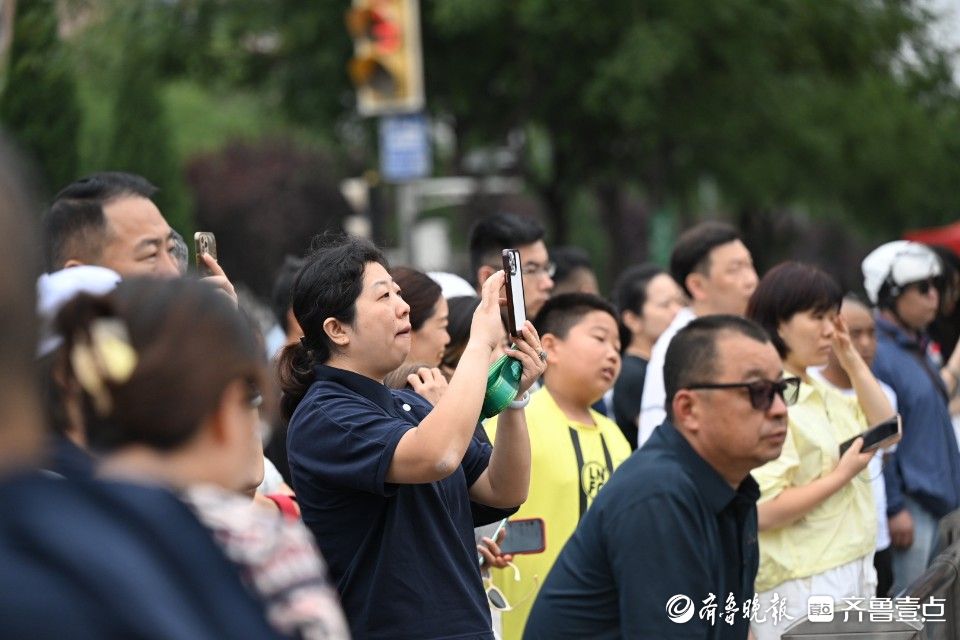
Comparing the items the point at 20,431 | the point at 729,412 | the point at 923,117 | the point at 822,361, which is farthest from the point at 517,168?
the point at 20,431

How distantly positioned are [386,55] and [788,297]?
6.65 meters

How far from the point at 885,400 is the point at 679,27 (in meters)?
12.4

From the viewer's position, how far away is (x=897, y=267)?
796 centimetres

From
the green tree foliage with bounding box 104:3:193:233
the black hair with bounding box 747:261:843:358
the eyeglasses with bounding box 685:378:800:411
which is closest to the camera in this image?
the eyeglasses with bounding box 685:378:800:411

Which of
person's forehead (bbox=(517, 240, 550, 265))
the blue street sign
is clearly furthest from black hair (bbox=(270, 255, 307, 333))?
the blue street sign

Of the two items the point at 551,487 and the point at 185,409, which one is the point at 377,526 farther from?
the point at 185,409

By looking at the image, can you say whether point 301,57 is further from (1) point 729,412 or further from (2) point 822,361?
(1) point 729,412

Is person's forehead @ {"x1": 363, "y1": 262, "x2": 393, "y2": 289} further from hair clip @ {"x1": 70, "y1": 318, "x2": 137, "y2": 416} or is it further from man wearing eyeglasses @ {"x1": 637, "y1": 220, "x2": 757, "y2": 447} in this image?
man wearing eyeglasses @ {"x1": 637, "y1": 220, "x2": 757, "y2": 447}

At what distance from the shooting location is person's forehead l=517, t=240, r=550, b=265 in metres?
7.13

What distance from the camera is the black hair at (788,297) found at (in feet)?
20.2

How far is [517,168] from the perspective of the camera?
68.3 ft

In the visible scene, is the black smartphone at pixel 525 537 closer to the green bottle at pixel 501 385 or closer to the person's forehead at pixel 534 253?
the green bottle at pixel 501 385

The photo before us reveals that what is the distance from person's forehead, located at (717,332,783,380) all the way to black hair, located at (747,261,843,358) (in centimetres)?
150

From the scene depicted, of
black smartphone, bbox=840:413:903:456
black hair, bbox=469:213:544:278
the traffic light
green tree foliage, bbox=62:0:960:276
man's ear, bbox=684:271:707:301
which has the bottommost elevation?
black smartphone, bbox=840:413:903:456
